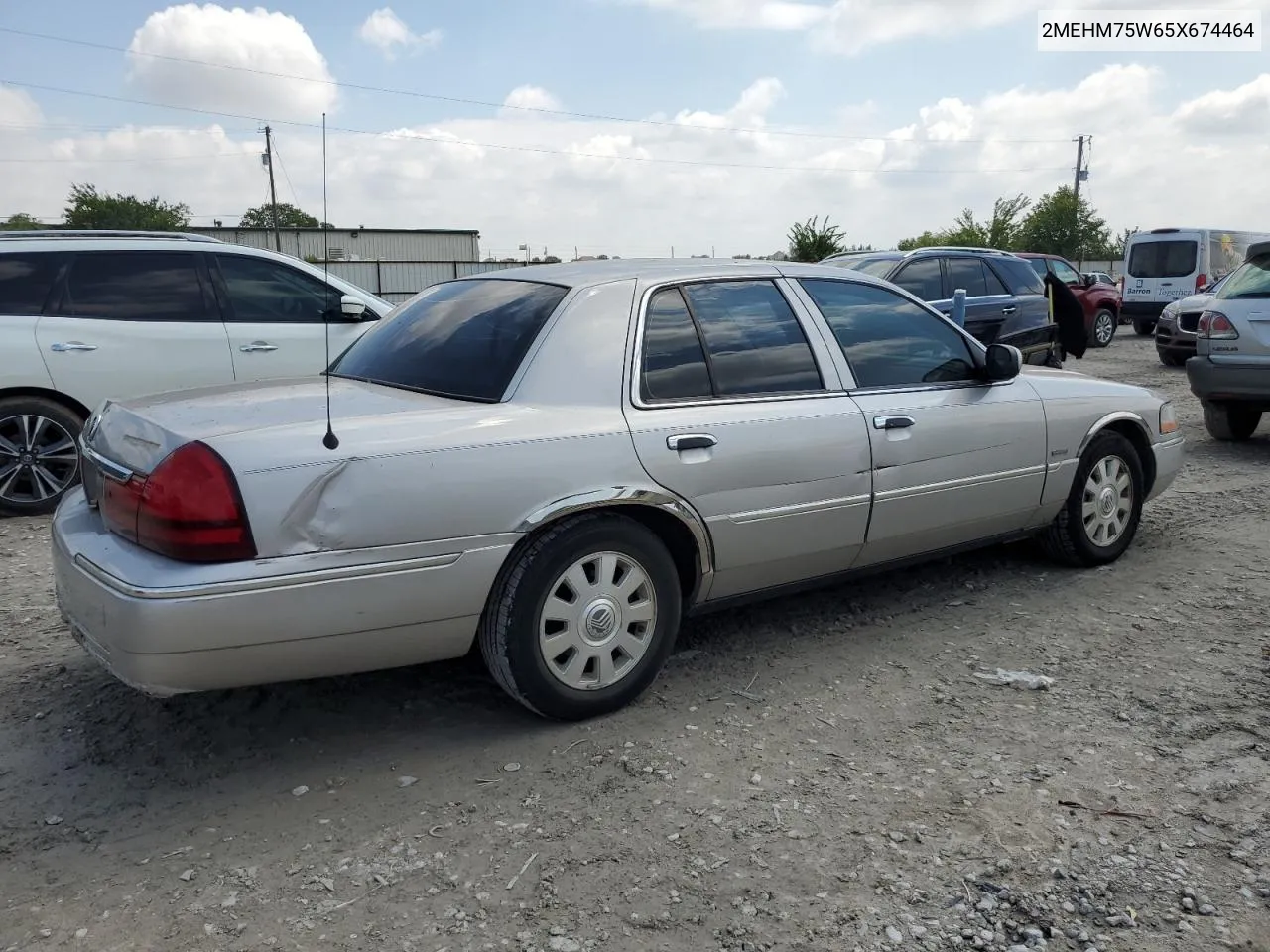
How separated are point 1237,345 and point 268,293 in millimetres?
7224

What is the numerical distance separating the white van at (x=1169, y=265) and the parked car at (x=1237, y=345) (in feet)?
40.9

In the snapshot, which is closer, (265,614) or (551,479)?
(265,614)

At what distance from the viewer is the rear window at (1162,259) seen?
67.4ft

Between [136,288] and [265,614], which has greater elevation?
[136,288]

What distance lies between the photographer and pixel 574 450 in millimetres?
3414

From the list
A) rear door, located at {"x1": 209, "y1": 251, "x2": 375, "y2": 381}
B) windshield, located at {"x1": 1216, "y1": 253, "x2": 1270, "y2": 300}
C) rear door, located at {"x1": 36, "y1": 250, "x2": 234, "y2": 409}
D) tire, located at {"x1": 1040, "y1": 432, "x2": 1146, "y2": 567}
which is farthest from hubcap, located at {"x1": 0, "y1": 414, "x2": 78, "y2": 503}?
windshield, located at {"x1": 1216, "y1": 253, "x2": 1270, "y2": 300}

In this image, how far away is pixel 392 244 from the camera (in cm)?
4997

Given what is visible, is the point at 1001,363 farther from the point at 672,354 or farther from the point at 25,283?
the point at 25,283

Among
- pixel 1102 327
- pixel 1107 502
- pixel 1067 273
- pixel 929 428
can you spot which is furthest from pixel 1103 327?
pixel 929 428

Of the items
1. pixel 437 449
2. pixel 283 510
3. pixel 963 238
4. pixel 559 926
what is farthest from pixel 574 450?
pixel 963 238

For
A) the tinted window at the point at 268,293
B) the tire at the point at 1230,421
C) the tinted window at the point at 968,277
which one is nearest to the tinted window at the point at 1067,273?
the tinted window at the point at 968,277

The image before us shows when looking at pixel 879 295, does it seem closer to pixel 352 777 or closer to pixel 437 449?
pixel 437 449

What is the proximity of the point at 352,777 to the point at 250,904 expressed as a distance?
26.3 inches

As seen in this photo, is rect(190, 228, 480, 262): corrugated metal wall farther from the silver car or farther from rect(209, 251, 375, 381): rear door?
the silver car
